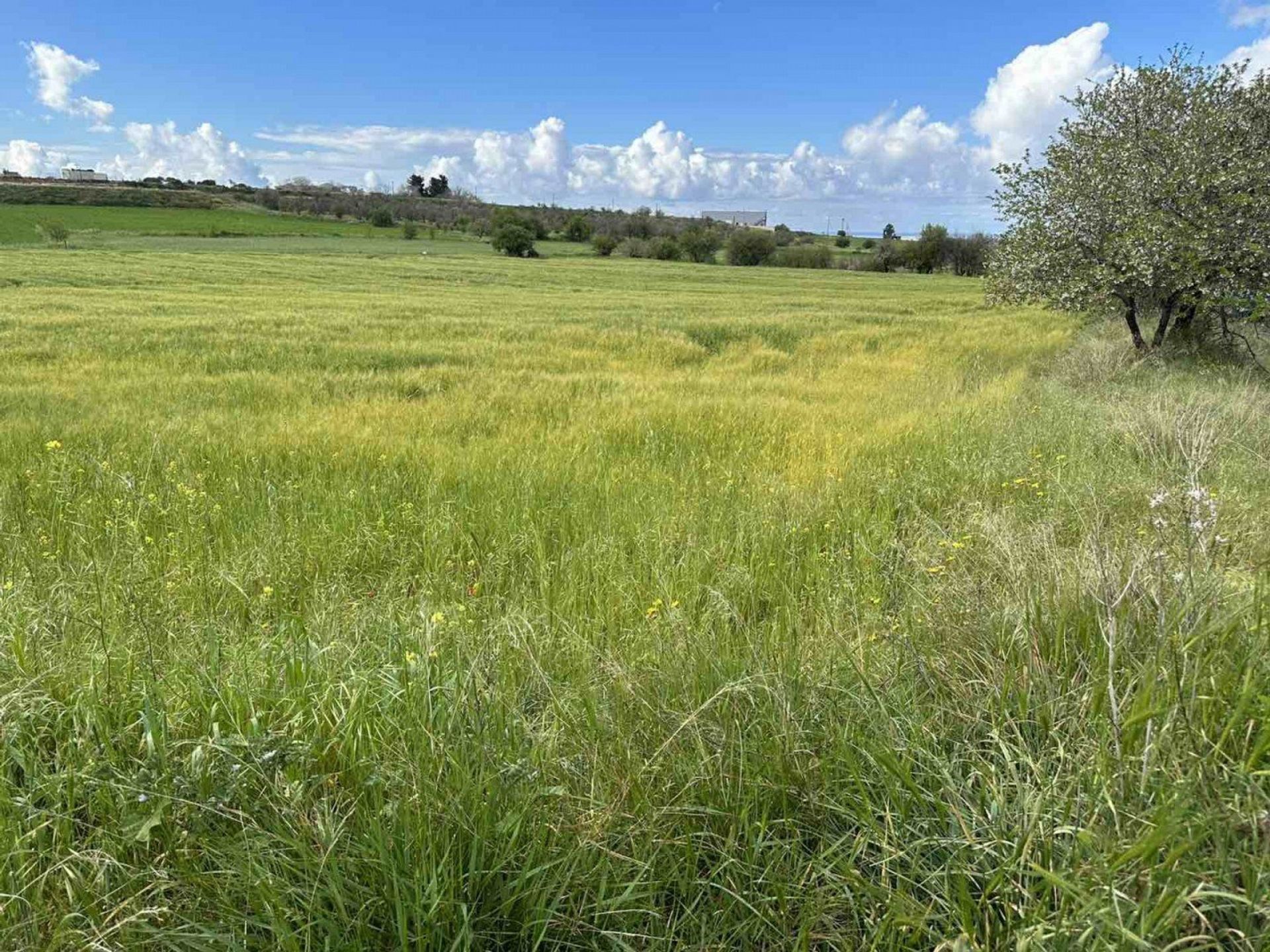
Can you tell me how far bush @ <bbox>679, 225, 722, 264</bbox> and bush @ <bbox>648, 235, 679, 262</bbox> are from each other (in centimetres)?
187

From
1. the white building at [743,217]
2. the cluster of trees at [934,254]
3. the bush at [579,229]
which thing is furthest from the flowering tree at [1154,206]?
the white building at [743,217]

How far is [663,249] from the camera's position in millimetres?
91562

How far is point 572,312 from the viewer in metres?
24.5

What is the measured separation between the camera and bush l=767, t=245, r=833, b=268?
90.5m

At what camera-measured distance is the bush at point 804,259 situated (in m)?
90.5

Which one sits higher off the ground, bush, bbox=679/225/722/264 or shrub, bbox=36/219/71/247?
bush, bbox=679/225/722/264

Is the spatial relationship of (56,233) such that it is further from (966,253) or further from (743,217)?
(743,217)

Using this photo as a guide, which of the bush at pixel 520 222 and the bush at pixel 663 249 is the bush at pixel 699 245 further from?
the bush at pixel 520 222

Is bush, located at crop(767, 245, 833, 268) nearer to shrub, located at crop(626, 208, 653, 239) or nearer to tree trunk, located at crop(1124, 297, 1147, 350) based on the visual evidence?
shrub, located at crop(626, 208, 653, 239)

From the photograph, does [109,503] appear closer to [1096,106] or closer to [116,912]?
[116,912]

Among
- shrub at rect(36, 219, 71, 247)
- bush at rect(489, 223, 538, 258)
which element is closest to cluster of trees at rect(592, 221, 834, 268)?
bush at rect(489, 223, 538, 258)

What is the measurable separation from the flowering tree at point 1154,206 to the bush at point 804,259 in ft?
253

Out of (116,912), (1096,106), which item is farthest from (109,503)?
(1096,106)

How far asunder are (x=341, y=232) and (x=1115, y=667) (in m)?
107
